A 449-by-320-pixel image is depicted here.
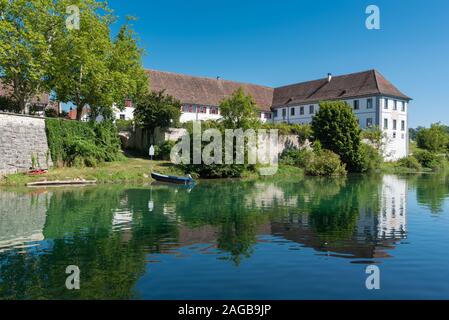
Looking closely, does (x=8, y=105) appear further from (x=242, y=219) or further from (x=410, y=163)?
(x=410, y=163)

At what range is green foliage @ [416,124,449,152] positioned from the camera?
237 feet

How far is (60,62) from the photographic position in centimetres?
3481

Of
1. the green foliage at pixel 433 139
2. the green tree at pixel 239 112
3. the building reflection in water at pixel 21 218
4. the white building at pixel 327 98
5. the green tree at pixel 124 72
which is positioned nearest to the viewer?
the building reflection in water at pixel 21 218

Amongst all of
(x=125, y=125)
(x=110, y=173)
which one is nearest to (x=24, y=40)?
(x=110, y=173)

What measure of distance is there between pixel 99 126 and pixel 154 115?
7.64 meters

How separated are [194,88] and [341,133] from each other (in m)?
27.8

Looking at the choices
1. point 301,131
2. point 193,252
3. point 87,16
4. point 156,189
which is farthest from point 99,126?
point 193,252

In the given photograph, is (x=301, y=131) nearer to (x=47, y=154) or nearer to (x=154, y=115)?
(x=154, y=115)

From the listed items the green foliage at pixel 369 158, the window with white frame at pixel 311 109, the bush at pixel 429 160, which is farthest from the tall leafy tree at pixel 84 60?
the bush at pixel 429 160

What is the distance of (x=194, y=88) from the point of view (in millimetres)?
66812

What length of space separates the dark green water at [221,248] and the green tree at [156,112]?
78.7 feet

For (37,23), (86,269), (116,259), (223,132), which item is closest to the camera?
(86,269)

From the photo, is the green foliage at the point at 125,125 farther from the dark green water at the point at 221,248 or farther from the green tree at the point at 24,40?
the dark green water at the point at 221,248

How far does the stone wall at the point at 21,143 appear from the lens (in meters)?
30.6
